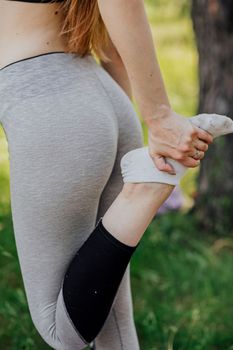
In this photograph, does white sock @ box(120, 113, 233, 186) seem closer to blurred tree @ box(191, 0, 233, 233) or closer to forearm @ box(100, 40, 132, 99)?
forearm @ box(100, 40, 132, 99)

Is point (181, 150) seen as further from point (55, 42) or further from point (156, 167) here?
point (55, 42)

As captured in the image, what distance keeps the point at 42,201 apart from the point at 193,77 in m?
5.10

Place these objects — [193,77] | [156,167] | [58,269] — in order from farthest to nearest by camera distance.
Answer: [193,77]
[58,269]
[156,167]

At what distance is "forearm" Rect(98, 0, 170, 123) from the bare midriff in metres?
0.17

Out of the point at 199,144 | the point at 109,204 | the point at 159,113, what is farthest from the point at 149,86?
the point at 109,204

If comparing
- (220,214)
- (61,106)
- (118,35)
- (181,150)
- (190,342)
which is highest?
(118,35)

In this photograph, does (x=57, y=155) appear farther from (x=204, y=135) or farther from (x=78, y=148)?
(x=204, y=135)

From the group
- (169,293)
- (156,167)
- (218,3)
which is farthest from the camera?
(218,3)

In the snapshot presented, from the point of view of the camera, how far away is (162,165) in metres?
1.59

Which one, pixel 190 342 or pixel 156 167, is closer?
pixel 156 167

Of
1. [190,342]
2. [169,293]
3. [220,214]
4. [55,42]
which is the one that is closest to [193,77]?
[220,214]

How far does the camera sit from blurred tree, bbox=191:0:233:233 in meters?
3.41

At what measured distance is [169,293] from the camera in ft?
9.58

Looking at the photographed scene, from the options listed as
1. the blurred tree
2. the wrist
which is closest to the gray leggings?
the wrist
